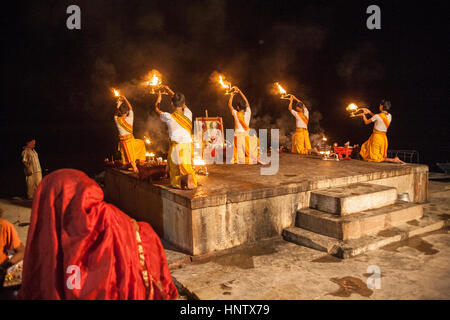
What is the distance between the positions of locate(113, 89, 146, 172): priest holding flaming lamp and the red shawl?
4.64 meters

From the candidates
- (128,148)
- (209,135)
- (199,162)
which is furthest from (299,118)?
(128,148)

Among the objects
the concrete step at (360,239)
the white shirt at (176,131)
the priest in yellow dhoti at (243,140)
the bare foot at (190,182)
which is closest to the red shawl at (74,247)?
the bare foot at (190,182)

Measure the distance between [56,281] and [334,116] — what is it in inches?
753

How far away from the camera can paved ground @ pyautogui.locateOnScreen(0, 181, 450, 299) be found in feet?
12.3

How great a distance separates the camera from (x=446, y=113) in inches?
729

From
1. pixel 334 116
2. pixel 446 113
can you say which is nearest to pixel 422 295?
pixel 334 116

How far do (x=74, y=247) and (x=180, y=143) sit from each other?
116 inches

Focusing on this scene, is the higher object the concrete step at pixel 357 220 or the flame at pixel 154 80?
the flame at pixel 154 80

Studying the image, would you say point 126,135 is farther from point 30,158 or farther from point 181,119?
point 30,158

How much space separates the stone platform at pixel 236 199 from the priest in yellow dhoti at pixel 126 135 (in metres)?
0.50

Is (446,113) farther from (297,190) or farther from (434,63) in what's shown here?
(297,190)

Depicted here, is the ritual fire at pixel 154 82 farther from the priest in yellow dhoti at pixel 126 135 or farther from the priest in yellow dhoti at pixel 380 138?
the priest in yellow dhoti at pixel 380 138

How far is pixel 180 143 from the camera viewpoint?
555 centimetres

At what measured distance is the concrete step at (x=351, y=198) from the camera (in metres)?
5.43
